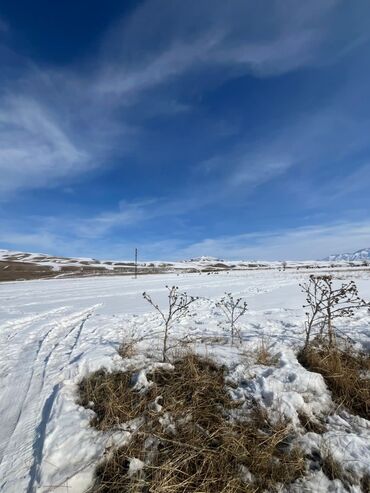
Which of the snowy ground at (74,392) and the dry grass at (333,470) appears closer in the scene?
the dry grass at (333,470)

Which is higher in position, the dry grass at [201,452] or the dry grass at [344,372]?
the dry grass at [344,372]

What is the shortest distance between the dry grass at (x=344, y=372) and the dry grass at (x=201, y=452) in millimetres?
1052

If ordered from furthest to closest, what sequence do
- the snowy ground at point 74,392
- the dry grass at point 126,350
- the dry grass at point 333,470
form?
the dry grass at point 126,350, the snowy ground at point 74,392, the dry grass at point 333,470

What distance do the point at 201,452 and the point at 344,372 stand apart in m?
2.19

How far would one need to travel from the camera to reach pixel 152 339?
5188mm

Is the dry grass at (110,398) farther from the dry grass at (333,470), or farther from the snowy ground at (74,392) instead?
the dry grass at (333,470)

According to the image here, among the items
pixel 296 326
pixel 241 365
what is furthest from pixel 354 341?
pixel 241 365

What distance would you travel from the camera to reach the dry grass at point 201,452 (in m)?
2.04

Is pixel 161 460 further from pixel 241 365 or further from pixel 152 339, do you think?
pixel 152 339

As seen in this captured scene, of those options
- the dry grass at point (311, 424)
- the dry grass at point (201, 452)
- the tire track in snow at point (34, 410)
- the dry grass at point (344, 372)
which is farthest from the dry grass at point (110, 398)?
the dry grass at point (344, 372)

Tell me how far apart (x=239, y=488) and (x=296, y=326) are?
14.9ft

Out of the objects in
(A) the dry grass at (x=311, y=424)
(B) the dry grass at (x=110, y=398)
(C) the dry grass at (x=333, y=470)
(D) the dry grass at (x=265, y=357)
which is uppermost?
(D) the dry grass at (x=265, y=357)

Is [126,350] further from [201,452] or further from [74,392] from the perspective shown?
[201,452]

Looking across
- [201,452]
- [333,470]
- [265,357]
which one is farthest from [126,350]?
[333,470]
